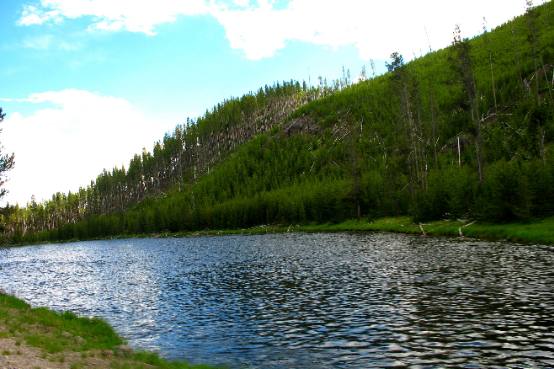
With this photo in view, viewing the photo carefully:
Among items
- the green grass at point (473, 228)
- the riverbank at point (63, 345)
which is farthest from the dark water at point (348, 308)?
the green grass at point (473, 228)

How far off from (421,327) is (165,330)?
14.5 metres

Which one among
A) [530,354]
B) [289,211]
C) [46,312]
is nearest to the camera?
[530,354]

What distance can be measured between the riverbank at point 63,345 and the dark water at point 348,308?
2031mm

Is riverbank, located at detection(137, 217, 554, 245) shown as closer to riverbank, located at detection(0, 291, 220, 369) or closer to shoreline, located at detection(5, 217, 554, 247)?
shoreline, located at detection(5, 217, 554, 247)

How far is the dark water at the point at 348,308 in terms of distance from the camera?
19781 mm

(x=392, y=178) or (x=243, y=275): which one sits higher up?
(x=392, y=178)

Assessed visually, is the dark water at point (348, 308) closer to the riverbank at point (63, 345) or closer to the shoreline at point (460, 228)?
the riverbank at point (63, 345)

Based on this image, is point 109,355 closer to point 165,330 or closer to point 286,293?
point 165,330

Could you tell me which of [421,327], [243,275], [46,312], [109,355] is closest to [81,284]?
[243,275]

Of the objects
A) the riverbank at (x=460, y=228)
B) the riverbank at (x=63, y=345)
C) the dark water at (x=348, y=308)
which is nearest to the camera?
the riverbank at (x=63, y=345)

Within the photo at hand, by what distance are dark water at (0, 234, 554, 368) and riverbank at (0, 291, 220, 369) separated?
2.03m

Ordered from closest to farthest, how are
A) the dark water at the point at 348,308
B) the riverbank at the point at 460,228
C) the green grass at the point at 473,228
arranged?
the dark water at the point at 348,308, the green grass at the point at 473,228, the riverbank at the point at 460,228

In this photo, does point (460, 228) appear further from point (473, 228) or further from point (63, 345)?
point (63, 345)

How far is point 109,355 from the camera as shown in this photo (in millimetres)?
20234
